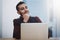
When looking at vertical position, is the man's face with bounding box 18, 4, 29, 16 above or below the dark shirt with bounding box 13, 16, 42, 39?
above

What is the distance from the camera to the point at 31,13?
6.31 feet

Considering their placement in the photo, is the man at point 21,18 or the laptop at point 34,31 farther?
the man at point 21,18

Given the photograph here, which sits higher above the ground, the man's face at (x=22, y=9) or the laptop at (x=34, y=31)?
the man's face at (x=22, y=9)

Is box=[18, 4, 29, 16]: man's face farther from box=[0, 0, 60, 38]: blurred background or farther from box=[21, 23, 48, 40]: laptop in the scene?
box=[21, 23, 48, 40]: laptop

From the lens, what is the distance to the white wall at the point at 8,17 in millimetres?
1938

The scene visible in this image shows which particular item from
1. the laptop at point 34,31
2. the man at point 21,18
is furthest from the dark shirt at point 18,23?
the laptop at point 34,31

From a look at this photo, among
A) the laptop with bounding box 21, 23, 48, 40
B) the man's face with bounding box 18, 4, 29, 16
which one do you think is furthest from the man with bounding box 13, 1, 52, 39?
the laptop with bounding box 21, 23, 48, 40

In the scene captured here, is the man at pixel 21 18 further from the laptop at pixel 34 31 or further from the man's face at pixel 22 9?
the laptop at pixel 34 31

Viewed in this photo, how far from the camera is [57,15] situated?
197 centimetres

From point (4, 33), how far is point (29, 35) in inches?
28.4

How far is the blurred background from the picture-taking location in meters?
1.93

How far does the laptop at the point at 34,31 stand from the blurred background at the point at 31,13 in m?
0.60

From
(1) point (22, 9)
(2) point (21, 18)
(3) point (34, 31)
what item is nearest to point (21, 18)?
(2) point (21, 18)

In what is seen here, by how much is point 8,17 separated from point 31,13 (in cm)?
35
